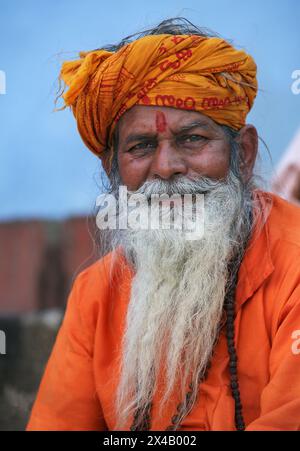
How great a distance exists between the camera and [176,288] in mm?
3033

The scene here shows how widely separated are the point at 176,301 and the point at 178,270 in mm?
126

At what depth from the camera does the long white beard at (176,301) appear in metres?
2.96

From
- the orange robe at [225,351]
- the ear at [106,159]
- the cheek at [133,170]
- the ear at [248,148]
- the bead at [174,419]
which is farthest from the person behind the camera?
the ear at [106,159]

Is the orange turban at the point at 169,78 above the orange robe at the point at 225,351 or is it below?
above

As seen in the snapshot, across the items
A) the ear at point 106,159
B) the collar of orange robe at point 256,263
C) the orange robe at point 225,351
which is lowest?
the orange robe at point 225,351

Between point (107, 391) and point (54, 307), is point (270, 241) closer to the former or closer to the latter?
point (107, 391)

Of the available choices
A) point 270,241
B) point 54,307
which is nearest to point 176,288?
point 270,241

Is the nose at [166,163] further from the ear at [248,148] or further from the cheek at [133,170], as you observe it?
the ear at [248,148]

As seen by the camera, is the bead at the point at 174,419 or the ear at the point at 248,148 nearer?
the bead at the point at 174,419

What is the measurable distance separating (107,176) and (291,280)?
1062mm

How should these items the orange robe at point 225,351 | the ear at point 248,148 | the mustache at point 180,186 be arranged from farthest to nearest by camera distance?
the ear at point 248,148
the mustache at point 180,186
the orange robe at point 225,351

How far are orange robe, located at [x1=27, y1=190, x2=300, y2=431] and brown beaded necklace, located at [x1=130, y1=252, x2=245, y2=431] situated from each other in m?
0.03

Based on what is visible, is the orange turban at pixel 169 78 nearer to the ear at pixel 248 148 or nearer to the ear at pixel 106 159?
Answer: the ear at pixel 248 148

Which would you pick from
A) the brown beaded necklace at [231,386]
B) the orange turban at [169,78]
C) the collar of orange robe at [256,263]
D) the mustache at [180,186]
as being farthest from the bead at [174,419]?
the orange turban at [169,78]
